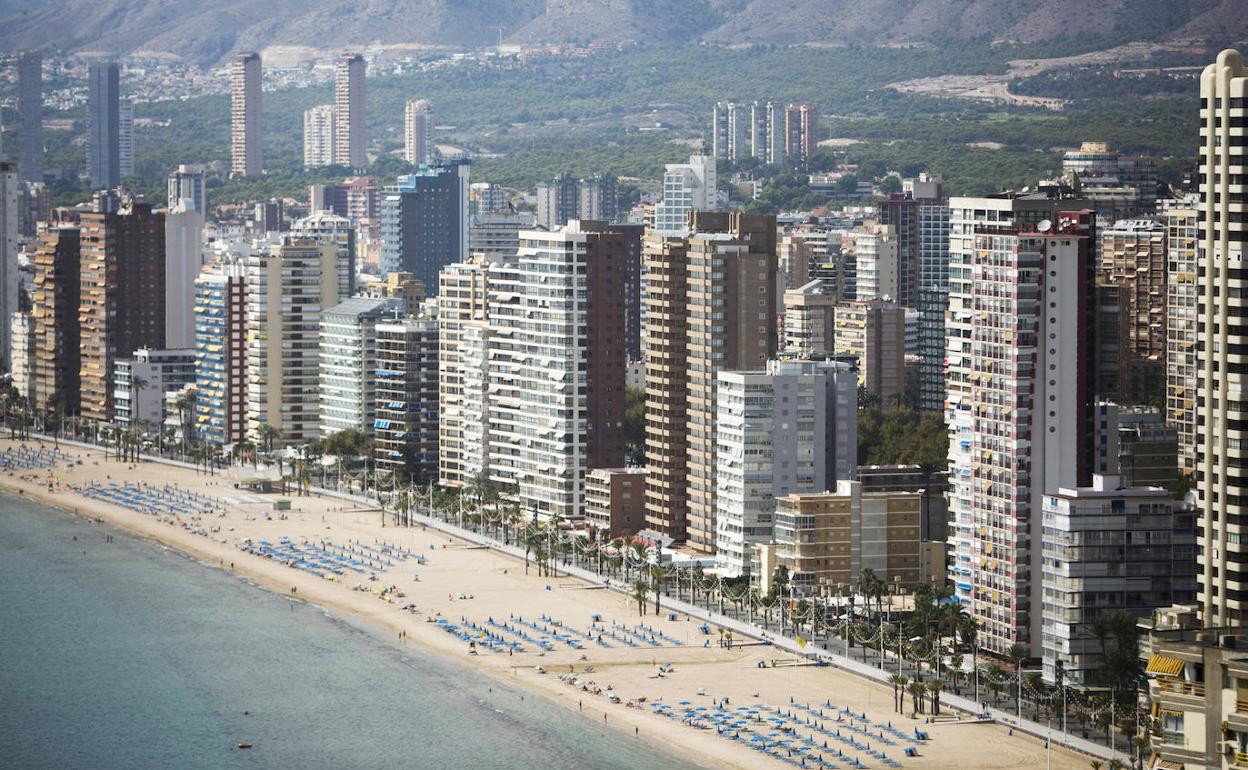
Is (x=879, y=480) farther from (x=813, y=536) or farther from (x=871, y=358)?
(x=871, y=358)

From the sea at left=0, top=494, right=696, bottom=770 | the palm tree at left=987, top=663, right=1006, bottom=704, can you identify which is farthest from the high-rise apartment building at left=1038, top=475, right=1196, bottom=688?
the sea at left=0, top=494, right=696, bottom=770

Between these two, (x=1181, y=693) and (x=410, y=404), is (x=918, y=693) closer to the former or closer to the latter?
(x=1181, y=693)

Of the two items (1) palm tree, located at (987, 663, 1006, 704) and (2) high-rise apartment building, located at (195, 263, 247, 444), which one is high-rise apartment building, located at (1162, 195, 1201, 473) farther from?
(2) high-rise apartment building, located at (195, 263, 247, 444)

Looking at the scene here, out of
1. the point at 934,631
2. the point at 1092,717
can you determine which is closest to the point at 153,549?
the point at 934,631

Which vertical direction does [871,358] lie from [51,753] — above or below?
above

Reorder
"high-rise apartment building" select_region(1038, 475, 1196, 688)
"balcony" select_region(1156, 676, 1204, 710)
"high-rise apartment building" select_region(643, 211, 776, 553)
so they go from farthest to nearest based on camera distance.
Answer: "high-rise apartment building" select_region(643, 211, 776, 553) < "high-rise apartment building" select_region(1038, 475, 1196, 688) < "balcony" select_region(1156, 676, 1204, 710)

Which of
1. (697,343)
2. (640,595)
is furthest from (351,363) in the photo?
(640,595)
